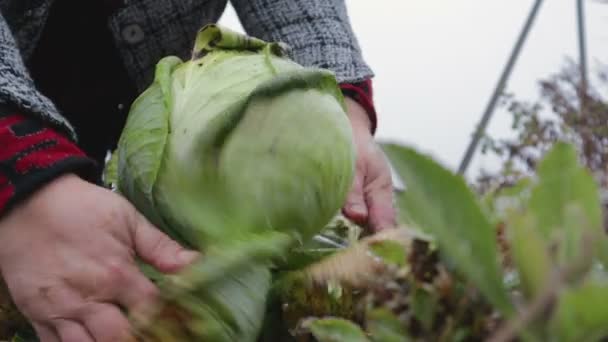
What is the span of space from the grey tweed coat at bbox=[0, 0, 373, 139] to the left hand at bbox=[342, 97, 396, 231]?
66 mm

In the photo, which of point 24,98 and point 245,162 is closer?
point 245,162

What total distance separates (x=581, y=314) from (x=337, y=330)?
129mm

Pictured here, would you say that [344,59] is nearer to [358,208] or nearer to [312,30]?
[312,30]

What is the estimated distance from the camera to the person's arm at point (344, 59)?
2.86 ft

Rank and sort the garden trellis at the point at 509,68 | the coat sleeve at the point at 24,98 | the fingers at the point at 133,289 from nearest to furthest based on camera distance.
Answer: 1. the fingers at the point at 133,289
2. the coat sleeve at the point at 24,98
3. the garden trellis at the point at 509,68

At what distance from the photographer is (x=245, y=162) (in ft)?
1.67

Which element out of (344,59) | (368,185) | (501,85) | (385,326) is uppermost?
(385,326)

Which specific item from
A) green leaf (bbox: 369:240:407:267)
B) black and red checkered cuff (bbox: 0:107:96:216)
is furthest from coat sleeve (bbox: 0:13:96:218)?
green leaf (bbox: 369:240:407:267)

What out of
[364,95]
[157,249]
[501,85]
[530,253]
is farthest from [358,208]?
[501,85]

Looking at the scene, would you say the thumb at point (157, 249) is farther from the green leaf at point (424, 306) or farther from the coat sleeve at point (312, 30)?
the coat sleeve at point (312, 30)

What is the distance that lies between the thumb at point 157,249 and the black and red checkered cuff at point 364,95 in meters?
0.53

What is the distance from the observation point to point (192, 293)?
38cm

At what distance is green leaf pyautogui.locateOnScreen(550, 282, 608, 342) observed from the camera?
0.21m

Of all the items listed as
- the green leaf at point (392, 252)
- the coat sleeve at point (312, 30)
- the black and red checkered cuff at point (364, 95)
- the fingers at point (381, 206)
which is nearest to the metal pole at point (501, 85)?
the coat sleeve at point (312, 30)
